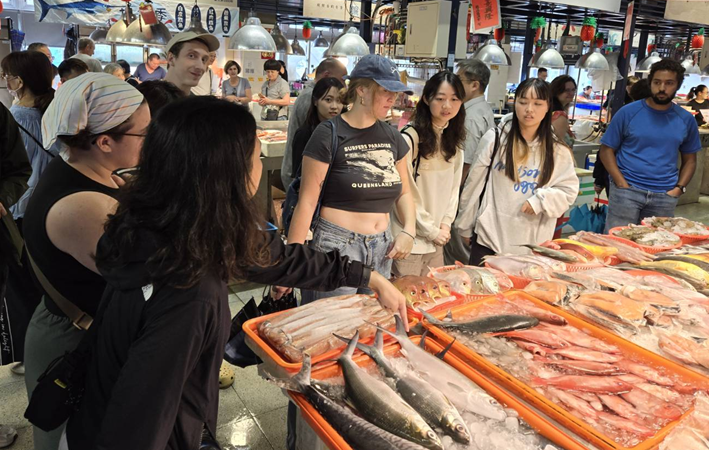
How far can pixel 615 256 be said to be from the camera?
2783 millimetres

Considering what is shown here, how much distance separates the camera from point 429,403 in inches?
54.7

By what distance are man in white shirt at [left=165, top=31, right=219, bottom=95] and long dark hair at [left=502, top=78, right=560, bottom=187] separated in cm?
201

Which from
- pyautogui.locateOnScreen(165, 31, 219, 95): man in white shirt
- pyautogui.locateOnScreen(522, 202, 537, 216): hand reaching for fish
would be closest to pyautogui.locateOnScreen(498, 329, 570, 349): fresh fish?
pyautogui.locateOnScreen(522, 202, 537, 216): hand reaching for fish

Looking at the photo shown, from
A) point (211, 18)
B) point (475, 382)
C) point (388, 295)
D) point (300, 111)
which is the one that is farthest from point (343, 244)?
point (211, 18)

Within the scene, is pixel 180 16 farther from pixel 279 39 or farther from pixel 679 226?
pixel 679 226

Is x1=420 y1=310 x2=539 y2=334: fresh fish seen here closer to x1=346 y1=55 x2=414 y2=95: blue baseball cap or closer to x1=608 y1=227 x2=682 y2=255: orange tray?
x1=346 y1=55 x2=414 y2=95: blue baseball cap

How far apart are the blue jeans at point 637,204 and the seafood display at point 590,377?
2781mm

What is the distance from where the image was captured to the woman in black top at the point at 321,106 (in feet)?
12.5

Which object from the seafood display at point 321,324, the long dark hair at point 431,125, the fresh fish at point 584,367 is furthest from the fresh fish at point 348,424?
the long dark hair at point 431,125

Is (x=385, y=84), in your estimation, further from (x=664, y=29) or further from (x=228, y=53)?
(x=664, y=29)

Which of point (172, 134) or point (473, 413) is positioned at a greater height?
point (172, 134)

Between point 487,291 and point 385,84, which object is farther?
point 385,84

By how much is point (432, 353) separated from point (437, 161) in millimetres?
1726

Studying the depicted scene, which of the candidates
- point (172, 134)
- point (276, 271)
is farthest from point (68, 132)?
point (276, 271)
